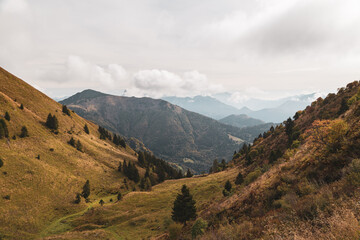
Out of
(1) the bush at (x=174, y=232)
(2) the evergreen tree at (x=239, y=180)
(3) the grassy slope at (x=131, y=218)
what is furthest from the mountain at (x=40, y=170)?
(2) the evergreen tree at (x=239, y=180)

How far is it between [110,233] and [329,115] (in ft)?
244

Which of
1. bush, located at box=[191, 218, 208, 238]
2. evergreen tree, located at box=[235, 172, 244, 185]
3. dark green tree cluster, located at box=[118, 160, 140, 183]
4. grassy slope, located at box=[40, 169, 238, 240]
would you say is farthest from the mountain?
evergreen tree, located at box=[235, 172, 244, 185]

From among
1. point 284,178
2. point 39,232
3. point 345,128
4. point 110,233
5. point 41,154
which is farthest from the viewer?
point 41,154

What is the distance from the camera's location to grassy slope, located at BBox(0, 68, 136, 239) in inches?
1658

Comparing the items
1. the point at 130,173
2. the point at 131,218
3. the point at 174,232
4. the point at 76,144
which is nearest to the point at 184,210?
the point at 174,232

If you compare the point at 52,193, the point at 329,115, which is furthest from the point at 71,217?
the point at 329,115

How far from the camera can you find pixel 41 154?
65812mm

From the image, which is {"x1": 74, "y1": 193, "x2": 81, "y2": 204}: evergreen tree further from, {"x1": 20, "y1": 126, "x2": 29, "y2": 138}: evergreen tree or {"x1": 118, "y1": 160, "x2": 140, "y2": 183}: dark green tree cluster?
{"x1": 20, "y1": 126, "x2": 29, "y2": 138}: evergreen tree

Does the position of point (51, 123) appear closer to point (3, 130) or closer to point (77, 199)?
point (3, 130)

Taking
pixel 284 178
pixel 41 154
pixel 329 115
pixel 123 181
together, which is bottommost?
pixel 123 181

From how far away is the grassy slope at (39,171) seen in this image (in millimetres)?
42125

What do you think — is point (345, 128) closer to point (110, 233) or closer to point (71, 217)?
point (110, 233)

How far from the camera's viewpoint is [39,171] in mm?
57375

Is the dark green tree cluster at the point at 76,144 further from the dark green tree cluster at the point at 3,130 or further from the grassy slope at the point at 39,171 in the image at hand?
the dark green tree cluster at the point at 3,130
